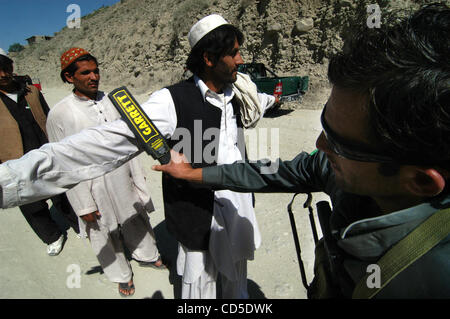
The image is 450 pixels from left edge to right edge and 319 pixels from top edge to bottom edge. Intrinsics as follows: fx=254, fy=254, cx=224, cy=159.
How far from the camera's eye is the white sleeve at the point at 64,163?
2.95ft

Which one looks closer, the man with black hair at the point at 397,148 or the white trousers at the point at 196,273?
the man with black hair at the point at 397,148

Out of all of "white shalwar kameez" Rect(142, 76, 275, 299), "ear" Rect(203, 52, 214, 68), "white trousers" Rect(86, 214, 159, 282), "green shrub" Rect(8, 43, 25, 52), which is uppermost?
"green shrub" Rect(8, 43, 25, 52)

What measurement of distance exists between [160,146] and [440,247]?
108cm

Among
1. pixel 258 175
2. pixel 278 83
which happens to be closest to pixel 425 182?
pixel 258 175

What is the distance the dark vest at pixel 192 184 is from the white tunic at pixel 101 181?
0.79m

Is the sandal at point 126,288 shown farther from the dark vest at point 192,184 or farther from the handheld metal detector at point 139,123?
the handheld metal detector at point 139,123

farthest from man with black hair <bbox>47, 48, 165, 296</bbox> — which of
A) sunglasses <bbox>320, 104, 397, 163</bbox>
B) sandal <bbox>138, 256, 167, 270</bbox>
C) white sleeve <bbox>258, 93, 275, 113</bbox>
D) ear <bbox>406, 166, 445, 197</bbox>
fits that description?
ear <bbox>406, 166, 445, 197</bbox>

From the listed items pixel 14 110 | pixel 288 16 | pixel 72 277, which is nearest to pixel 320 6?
pixel 288 16

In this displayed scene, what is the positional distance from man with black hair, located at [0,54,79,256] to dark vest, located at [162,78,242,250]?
7.38 feet

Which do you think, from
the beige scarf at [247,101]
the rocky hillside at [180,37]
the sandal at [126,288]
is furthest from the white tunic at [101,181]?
the rocky hillside at [180,37]

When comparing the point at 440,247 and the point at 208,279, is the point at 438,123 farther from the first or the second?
the point at 208,279

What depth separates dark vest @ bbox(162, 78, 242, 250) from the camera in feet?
5.02

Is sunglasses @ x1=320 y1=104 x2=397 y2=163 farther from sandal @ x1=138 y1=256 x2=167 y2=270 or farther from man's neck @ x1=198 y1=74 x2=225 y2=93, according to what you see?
sandal @ x1=138 y1=256 x2=167 y2=270

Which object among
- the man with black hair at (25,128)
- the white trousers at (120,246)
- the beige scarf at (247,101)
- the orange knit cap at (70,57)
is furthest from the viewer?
the man with black hair at (25,128)
